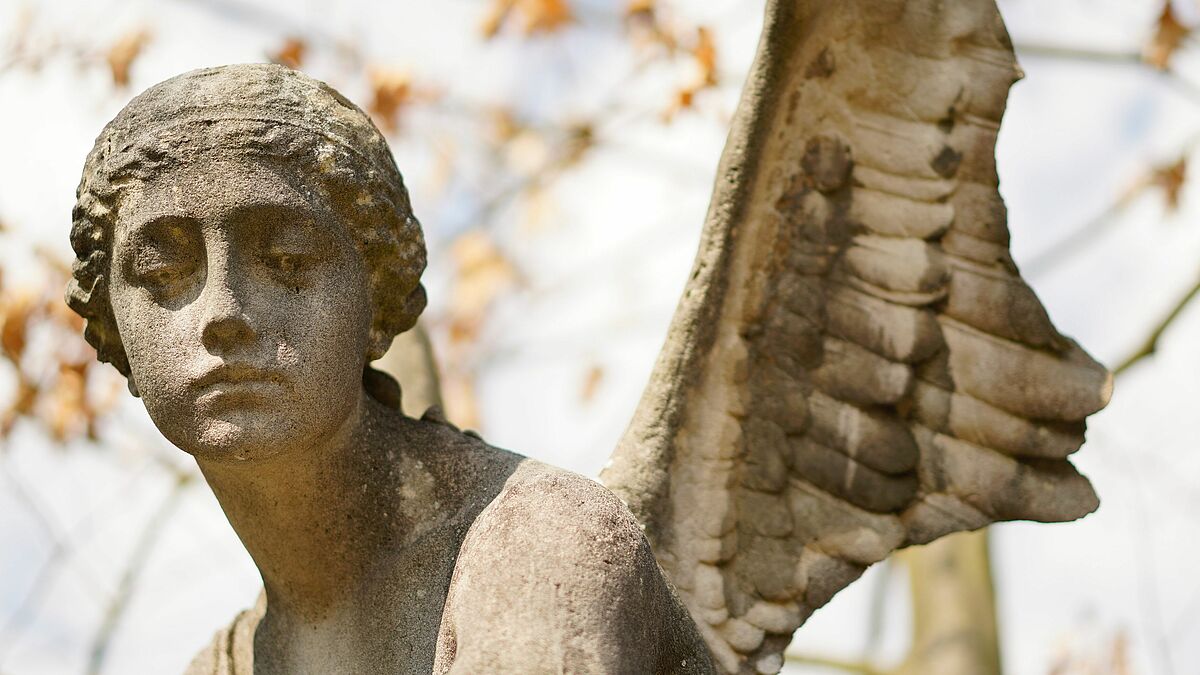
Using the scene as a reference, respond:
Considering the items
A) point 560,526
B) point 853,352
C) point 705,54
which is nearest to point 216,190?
point 560,526

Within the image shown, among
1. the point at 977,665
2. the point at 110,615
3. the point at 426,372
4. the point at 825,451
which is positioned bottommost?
the point at 110,615

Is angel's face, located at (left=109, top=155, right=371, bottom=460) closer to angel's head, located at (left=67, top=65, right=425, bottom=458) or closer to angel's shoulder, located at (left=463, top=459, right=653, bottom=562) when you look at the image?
angel's head, located at (left=67, top=65, right=425, bottom=458)

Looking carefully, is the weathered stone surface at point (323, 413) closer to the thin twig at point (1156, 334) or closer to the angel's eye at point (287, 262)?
the angel's eye at point (287, 262)

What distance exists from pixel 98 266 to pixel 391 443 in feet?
1.90

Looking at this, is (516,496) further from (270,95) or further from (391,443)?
(270,95)

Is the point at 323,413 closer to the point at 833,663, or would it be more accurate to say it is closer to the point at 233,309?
the point at 233,309

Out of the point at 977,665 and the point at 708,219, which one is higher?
the point at 708,219

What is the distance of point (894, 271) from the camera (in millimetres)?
3465

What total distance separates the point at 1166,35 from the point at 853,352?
3.72 meters

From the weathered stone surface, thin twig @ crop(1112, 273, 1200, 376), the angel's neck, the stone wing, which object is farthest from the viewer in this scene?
thin twig @ crop(1112, 273, 1200, 376)

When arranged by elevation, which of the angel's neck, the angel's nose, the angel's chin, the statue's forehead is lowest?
the angel's neck

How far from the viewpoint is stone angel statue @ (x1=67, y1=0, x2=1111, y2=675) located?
2.68 m

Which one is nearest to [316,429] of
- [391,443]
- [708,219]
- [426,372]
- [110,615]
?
[391,443]

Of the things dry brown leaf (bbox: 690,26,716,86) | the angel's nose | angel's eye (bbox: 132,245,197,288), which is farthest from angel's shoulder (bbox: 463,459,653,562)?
dry brown leaf (bbox: 690,26,716,86)
